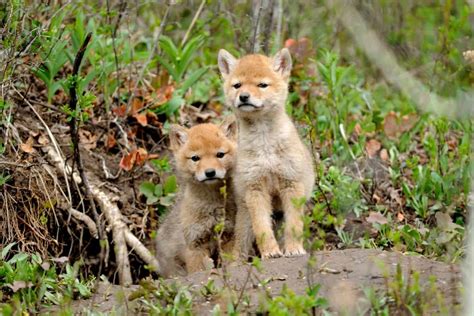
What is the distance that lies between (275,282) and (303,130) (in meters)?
3.08

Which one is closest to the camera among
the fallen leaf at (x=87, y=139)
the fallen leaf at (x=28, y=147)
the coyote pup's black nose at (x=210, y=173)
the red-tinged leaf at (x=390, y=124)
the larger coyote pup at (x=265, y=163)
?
the larger coyote pup at (x=265, y=163)

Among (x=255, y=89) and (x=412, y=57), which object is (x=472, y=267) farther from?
(x=412, y=57)

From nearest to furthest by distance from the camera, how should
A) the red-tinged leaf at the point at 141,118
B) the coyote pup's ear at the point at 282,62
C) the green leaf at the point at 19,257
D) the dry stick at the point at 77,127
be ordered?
the green leaf at the point at 19,257 < the dry stick at the point at 77,127 < the coyote pup's ear at the point at 282,62 < the red-tinged leaf at the point at 141,118

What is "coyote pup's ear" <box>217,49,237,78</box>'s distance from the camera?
806 centimetres

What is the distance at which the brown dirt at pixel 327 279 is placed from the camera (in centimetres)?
580

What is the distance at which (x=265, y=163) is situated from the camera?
746 centimetres

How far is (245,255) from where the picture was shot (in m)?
7.42

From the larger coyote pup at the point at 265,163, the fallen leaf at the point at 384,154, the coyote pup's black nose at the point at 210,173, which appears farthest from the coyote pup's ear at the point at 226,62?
the fallen leaf at the point at 384,154

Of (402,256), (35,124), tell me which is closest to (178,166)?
(35,124)

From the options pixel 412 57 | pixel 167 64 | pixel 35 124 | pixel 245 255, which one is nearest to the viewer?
pixel 245 255

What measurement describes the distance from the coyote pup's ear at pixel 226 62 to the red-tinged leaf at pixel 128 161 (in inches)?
51.4

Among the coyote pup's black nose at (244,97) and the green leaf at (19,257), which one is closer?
the green leaf at (19,257)

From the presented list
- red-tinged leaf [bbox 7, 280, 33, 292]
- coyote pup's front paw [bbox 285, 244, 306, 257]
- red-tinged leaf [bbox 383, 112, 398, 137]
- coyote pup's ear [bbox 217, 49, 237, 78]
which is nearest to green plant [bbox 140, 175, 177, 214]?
coyote pup's ear [bbox 217, 49, 237, 78]

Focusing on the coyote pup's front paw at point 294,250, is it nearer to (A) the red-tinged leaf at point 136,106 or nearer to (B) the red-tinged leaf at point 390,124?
(A) the red-tinged leaf at point 136,106
